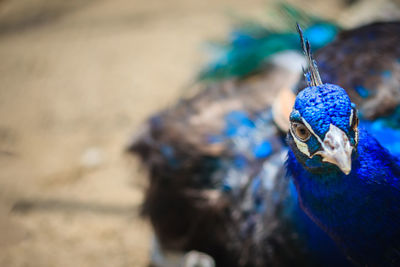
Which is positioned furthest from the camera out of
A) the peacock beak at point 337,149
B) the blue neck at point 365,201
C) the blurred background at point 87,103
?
the blurred background at point 87,103

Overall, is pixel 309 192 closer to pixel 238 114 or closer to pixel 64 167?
pixel 238 114

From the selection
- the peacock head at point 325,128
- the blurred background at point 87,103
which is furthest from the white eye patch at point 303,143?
the blurred background at point 87,103

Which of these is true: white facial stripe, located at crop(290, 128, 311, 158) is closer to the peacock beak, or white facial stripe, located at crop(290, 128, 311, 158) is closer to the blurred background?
the peacock beak

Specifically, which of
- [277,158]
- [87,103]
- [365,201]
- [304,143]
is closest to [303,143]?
[304,143]

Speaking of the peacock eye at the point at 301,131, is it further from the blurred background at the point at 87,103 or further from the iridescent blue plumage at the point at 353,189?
the blurred background at the point at 87,103

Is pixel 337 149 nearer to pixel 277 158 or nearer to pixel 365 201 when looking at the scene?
pixel 365 201

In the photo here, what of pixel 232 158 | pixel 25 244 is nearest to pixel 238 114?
pixel 232 158

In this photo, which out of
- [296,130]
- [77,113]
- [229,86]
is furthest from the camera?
[77,113]
